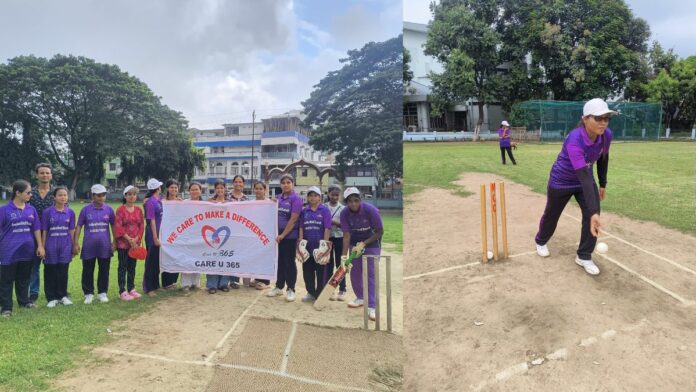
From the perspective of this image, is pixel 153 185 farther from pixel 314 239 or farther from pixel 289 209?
pixel 314 239

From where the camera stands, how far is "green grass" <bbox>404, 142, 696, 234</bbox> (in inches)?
141

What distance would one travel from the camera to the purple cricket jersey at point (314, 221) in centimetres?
323

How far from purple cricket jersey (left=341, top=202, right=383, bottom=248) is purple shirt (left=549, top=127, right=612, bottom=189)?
3.94 feet

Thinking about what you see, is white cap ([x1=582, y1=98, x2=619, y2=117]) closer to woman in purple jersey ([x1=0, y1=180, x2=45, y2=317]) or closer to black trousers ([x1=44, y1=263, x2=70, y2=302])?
woman in purple jersey ([x1=0, y1=180, x2=45, y2=317])

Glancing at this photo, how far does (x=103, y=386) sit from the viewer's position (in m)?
1.81

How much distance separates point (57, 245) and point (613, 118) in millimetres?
4447

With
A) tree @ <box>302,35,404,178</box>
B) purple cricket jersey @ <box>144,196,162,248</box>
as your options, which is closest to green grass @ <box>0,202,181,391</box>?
purple cricket jersey @ <box>144,196,162,248</box>

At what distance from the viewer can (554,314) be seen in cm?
245

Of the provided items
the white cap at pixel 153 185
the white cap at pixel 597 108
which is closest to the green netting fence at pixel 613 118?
the white cap at pixel 597 108

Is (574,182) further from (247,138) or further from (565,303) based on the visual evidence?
(247,138)

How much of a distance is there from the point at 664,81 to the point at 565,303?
243 centimetres

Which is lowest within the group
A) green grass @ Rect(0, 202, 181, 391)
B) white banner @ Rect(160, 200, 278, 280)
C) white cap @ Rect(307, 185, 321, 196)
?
green grass @ Rect(0, 202, 181, 391)

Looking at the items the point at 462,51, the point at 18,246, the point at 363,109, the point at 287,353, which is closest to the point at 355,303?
the point at 287,353

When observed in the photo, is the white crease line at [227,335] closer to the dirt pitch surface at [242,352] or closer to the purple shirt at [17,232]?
the dirt pitch surface at [242,352]
